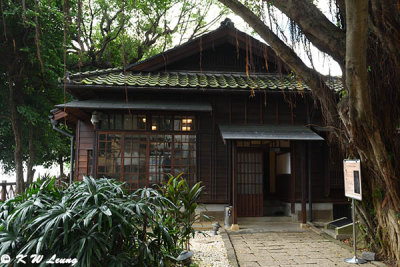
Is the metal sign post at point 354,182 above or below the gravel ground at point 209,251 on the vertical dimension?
above

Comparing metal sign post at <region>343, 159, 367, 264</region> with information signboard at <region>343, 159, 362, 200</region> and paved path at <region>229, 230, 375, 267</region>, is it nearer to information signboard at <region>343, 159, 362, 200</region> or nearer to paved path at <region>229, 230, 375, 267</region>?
information signboard at <region>343, 159, 362, 200</region>

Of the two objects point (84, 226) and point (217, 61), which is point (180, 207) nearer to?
point (84, 226)

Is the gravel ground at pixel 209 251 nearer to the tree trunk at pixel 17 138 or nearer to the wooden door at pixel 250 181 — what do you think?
the wooden door at pixel 250 181

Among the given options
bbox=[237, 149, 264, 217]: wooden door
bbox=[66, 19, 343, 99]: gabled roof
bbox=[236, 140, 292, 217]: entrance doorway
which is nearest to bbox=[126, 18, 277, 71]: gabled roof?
bbox=[66, 19, 343, 99]: gabled roof

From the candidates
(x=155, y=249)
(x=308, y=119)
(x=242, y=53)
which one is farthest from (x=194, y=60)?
(x=155, y=249)

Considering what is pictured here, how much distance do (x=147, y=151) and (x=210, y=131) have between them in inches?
80.2

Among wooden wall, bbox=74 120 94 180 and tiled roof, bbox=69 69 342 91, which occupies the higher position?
tiled roof, bbox=69 69 342 91

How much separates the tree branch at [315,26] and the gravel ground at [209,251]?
13.5 ft

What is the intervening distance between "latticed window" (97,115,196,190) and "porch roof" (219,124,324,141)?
4.20 ft

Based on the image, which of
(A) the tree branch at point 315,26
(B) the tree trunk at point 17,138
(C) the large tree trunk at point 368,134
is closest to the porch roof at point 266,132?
(C) the large tree trunk at point 368,134

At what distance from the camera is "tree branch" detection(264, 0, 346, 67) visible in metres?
4.66

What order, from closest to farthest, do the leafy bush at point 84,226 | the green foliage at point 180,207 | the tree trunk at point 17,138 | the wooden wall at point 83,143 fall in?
the leafy bush at point 84,226, the green foliage at point 180,207, the wooden wall at point 83,143, the tree trunk at point 17,138

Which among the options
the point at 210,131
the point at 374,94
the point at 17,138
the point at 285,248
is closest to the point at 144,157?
the point at 210,131

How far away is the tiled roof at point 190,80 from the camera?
8.24m
